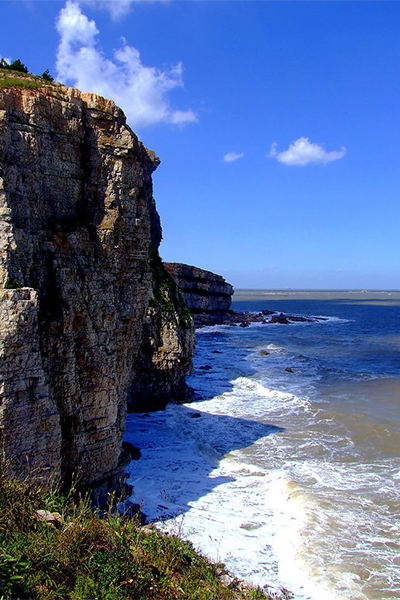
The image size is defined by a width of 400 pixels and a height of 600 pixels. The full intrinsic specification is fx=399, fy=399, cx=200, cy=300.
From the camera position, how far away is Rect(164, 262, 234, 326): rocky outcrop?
74125mm

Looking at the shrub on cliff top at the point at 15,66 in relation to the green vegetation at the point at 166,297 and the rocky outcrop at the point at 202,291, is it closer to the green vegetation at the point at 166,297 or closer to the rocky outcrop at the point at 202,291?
the green vegetation at the point at 166,297

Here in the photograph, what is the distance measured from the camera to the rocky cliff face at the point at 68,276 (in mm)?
8703

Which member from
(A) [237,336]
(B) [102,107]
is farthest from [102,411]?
(A) [237,336]

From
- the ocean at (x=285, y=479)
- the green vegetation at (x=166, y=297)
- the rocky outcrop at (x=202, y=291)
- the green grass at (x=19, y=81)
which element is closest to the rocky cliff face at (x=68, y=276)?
the green grass at (x=19, y=81)

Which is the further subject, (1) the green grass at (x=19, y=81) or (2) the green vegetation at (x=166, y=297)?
(2) the green vegetation at (x=166, y=297)

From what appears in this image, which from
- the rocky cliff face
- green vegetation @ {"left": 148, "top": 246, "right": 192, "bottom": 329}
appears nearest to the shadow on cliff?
the rocky cliff face

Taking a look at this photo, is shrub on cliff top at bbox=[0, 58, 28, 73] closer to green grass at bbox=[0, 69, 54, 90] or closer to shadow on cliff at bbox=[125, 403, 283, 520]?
green grass at bbox=[0, 69, 54, 90]

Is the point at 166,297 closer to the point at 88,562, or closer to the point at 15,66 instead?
the point at 15,66

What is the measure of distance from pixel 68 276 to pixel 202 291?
67.6m

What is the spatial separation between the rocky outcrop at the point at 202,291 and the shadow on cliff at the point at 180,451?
50.4 m

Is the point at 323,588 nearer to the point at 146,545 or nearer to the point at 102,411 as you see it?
the point at 146,545

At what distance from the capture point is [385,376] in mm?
33906

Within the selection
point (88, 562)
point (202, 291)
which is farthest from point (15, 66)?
point (202, 291)

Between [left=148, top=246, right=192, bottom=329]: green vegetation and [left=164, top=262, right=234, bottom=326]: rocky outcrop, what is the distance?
4302 centimetres
